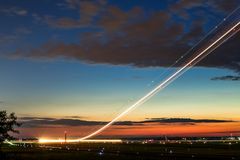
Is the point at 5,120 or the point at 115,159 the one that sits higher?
the point at 5,120

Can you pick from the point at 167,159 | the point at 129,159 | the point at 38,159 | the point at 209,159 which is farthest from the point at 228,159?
the point at 38,159

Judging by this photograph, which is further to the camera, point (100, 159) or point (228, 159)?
point (100, 159)

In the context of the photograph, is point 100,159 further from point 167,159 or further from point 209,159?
point 209,159

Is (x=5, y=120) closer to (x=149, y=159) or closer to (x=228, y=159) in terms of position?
(x=149, y=159)

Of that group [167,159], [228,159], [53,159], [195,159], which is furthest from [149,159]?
[53,159]

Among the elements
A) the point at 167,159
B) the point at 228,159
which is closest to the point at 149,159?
the point at 167,159

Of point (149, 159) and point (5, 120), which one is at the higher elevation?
point (5, 120)

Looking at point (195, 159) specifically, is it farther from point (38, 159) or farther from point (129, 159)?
point (38, 159)

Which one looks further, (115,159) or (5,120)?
(115,159)
